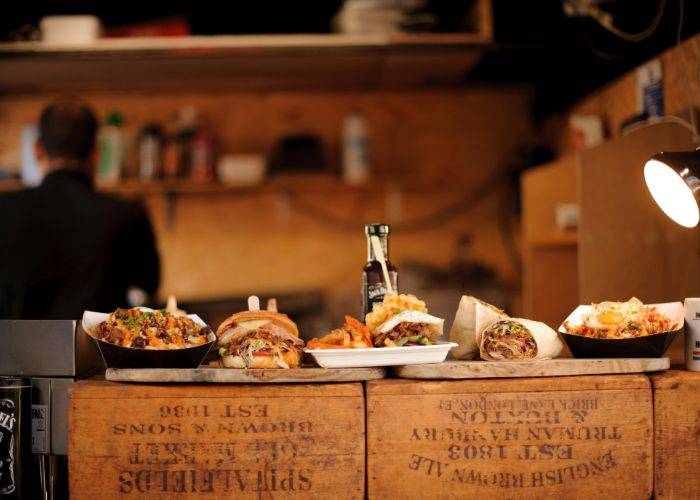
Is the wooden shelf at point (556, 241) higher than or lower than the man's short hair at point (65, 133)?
lower

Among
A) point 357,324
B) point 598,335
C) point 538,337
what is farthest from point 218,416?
point 598,335

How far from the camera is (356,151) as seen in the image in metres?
3.70

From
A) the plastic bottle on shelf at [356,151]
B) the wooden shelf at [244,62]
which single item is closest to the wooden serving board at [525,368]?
the wooden shelf at [244,62]

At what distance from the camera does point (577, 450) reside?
4.06ft

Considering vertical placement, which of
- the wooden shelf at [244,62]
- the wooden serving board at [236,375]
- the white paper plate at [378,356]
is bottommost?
the wooden serving board at [236,375]

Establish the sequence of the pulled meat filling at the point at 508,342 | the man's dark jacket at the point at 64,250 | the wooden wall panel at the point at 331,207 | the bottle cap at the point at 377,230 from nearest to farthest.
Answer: the pulled meat filling at the point at 508,342 < the bottle cap at the point at 377,230 < the man's dark jacket at the point at 64,250 < the wooden wall panel at the point at 331,207

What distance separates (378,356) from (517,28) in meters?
2.42

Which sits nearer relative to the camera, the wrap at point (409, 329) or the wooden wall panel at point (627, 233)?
the wrap at point (409, 329)

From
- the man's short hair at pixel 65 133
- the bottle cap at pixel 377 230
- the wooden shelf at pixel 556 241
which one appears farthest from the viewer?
the wooden shelf at pixel 556 241

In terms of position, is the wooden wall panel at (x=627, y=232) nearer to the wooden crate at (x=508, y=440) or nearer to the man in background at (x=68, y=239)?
the wooden crate at (x=508, y=440)

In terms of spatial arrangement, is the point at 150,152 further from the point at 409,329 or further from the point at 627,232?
the point at 409,329

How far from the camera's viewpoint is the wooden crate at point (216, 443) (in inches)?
47.9

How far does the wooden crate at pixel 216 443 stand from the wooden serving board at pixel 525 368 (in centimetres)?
13

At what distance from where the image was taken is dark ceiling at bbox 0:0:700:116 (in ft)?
9.61
